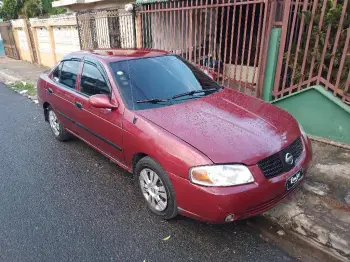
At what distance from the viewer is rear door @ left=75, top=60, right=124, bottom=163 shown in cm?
317

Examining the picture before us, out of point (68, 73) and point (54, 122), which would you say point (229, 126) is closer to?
point (68, 73)

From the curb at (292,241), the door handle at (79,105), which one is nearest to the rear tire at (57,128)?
the door handle at (79,105)

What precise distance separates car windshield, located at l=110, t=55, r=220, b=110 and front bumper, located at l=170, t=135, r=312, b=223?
3.32 feet

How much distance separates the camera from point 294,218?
9.24 feet

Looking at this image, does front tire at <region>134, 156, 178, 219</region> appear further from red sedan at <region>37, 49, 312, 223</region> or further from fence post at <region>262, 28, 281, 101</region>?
fence post at <region>262, 28, 281, 101</region>

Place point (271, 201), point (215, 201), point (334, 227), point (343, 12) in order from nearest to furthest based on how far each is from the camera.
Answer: point (215, 201) → point (271, 201) → point (334, 227) → point (343, 12)

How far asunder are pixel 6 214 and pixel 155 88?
214 centimetres

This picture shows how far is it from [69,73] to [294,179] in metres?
3.40

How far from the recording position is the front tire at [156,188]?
260 cm

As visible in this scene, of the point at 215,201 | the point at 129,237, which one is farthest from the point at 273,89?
the point at 129,237

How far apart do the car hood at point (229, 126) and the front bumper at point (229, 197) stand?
22cm

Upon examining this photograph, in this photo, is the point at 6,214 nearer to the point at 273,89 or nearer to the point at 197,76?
the point at 197,76

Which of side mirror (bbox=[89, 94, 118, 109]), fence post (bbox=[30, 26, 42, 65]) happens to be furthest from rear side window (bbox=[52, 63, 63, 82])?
fence post (bbox=[30, 26, 42, 65])

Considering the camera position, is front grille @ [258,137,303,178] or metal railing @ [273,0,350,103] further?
metal railing @ [273,0,350,103]
